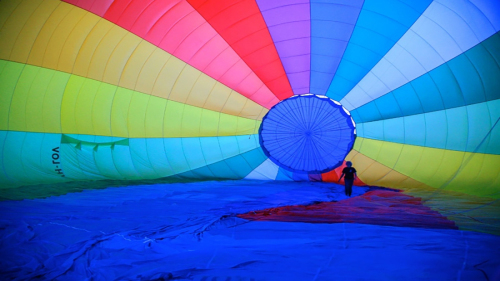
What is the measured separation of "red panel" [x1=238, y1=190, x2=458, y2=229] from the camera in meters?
3.09

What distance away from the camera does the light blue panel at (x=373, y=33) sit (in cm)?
484

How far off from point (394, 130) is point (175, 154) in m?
→ 3.65

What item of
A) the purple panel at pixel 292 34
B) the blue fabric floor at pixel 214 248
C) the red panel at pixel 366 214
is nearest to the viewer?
the blue fabric floor at pixel 214 248

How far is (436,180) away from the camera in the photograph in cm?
562

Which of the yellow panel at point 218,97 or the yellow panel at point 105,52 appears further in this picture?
the yellow panel at point 218,97

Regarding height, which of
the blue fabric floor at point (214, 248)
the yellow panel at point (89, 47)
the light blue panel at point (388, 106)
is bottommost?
the blue fabric floor at point (214, 248)

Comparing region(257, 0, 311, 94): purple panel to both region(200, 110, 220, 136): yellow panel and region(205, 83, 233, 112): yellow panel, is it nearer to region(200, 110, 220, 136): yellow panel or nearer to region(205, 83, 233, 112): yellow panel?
region(205, 83, 233, 112): yellow panel

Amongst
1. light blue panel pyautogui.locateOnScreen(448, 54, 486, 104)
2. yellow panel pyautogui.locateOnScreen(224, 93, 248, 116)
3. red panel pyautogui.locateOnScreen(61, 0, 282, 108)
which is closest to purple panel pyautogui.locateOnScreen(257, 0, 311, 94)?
red panel pyautogui.locateOnScreen(61, 0, 282, 108)

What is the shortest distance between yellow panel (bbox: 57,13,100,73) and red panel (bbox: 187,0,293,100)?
1463mm

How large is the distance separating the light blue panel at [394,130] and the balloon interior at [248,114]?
2 cm

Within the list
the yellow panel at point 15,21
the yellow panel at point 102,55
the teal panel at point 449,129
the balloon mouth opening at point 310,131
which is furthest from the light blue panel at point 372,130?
the yellow panel at point 15,21

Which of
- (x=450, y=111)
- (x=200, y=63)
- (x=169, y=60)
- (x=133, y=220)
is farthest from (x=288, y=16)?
(x=133, y=220)

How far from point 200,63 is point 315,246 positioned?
4.05m

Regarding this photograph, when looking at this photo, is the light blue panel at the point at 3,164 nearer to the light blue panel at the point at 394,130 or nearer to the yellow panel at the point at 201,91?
the yellow panel at the point at 201,91
